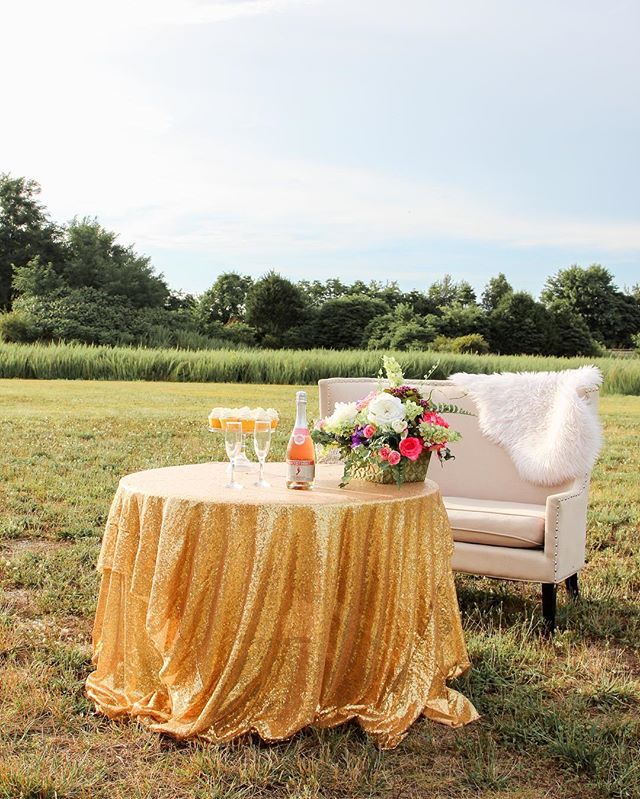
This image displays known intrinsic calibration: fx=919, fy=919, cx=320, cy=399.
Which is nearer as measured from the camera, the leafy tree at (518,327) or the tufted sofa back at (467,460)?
the tufted sofa back at (467,460)

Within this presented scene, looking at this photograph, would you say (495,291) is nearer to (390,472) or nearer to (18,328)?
(18,328)

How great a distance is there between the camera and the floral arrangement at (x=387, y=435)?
10.8 ft

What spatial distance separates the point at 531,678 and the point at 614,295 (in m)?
39.1

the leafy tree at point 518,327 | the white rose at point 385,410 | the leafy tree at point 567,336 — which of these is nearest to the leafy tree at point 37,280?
the leafy tree at point 518,327

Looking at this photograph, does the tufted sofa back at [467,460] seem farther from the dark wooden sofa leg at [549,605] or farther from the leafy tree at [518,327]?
the leafy tree at [518,327]

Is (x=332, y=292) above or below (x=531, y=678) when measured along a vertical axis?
above

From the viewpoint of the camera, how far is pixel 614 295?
4025cm

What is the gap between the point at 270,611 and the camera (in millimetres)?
2912

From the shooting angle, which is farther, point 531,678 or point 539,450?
point 539,450

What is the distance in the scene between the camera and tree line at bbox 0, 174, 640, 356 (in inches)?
1168

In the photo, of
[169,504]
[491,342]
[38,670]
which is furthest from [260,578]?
[491,342]

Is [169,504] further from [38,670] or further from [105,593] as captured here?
[38,670]

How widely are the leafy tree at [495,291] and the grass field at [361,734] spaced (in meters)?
30.1

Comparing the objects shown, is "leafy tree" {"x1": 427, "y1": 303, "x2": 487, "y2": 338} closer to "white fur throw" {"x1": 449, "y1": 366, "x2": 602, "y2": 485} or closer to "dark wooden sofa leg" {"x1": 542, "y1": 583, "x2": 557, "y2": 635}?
"white fur throw" {"x1": 449, "y1": 366, "x2": 602, "y2": 485}
